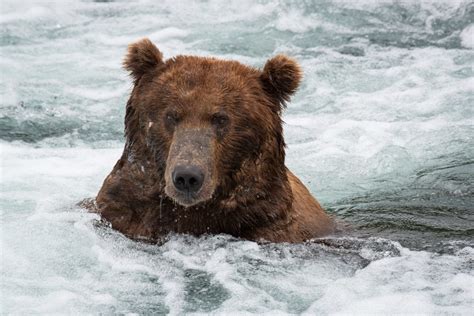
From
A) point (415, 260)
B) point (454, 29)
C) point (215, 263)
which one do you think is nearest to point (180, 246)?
point (215, 263)

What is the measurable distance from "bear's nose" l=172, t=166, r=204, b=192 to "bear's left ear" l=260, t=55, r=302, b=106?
914 millimetres

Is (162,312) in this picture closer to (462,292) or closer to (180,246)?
(180,246)

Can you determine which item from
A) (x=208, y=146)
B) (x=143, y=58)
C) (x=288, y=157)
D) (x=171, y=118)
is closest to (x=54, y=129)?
(x=288, y=157)

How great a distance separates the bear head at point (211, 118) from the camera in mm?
5836

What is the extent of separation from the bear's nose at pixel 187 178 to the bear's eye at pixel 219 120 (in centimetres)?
44

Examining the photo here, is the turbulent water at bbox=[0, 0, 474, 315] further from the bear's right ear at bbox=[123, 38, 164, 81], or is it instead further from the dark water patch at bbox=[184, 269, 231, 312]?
the bear's right ear at bbox=[123, 38, 164, 81]

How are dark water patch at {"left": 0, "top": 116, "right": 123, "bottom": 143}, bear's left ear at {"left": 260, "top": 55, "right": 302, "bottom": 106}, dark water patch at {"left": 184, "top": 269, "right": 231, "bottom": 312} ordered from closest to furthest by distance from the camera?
dark water patch at {"left": 184, "top": 269, "right": 231, "bottom": 312}
bear's left ear at {"left": 260, "top": 55, "right": 302, "bottom": 106}
dark water patch at {"left": 0, "top": 116, "right": 123, "bottom": 143}

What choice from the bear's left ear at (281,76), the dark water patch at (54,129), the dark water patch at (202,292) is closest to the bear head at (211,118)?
the bear's left ear at (281,76)

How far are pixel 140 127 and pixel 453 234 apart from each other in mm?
2281

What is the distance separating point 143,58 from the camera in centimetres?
620

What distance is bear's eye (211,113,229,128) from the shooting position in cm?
593

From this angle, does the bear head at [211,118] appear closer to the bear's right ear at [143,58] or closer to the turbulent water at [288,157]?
the bear's right ear at [143,58]

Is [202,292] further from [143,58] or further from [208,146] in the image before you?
[143,58]

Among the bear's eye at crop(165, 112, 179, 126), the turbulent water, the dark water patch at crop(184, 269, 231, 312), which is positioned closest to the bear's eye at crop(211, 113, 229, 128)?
the bear's eye at crop(165, 112, 179, 126)
